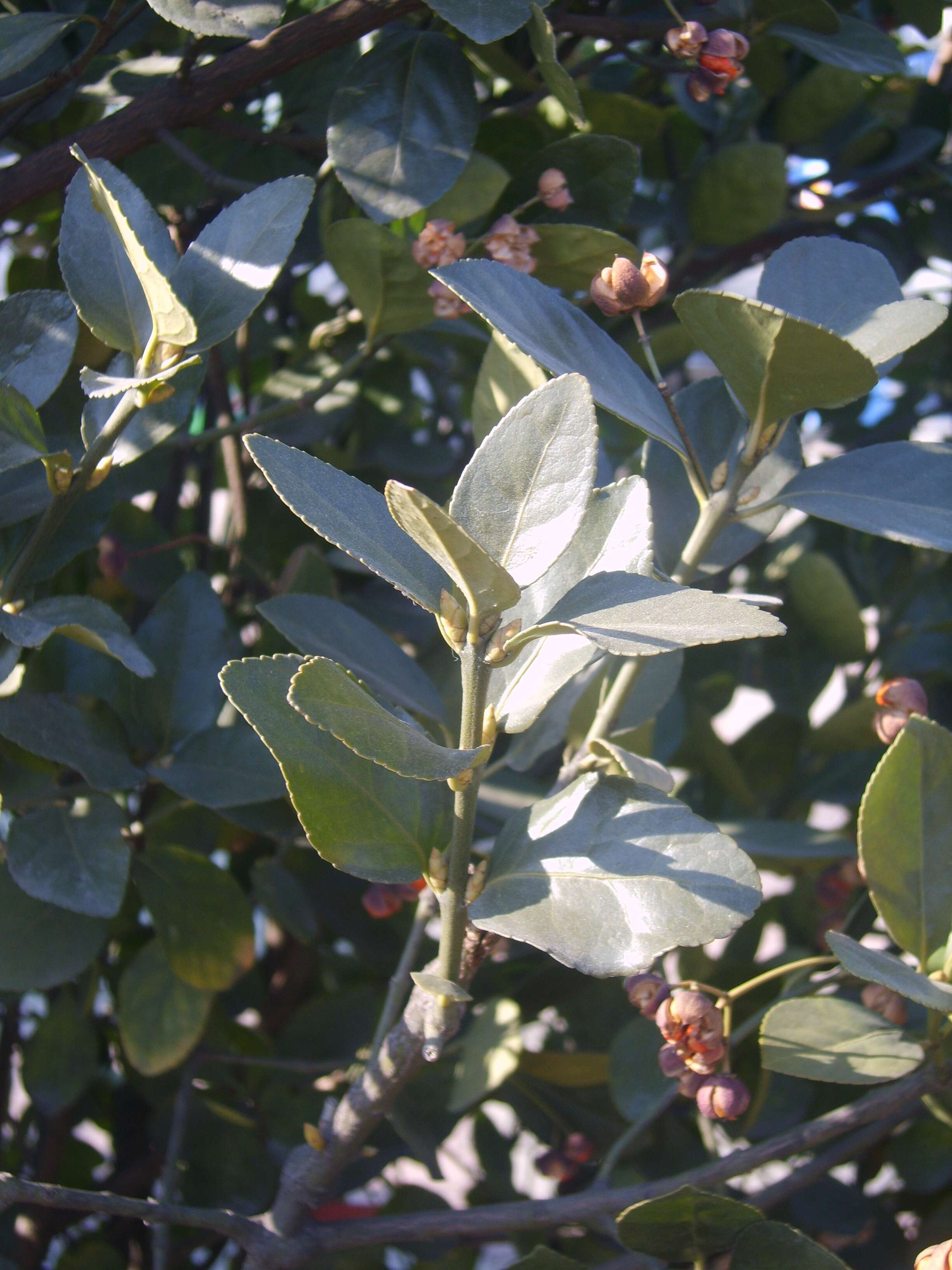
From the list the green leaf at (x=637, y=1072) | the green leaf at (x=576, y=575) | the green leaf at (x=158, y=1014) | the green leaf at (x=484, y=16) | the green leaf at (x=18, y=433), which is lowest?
the green leaf at (x=637, y=1072)

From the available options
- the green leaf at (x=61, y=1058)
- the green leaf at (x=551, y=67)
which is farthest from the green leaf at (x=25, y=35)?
the green leaf at (x=61, y=1058)

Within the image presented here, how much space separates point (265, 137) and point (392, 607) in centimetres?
32

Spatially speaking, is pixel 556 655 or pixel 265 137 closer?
pixel 556 655

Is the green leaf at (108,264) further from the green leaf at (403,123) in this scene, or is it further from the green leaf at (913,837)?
the green leaf at (913,837)

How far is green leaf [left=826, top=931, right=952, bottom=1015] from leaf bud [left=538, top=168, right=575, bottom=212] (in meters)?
0.41

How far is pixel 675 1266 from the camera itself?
0.69 m

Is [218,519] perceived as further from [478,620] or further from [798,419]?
[478,620]

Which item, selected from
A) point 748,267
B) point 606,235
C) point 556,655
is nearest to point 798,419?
point 606,235

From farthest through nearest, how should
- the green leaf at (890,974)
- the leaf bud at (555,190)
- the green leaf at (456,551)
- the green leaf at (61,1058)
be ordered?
the green leaf at (61,1058) < the leaf bud at (555,190) < the green leaf at (890,974) < the green leaf at (456,551)

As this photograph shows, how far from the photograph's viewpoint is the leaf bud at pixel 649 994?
49 centimetres

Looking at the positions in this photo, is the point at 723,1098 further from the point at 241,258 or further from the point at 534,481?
the point at 241,258

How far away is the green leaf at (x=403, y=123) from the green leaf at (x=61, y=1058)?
55 cm

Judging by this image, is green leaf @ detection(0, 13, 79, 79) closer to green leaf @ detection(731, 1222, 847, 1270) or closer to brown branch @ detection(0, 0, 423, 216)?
brown branch @ detection(0, 0, 423, 216)

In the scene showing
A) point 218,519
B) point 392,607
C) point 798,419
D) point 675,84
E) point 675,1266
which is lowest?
point 675,1266
